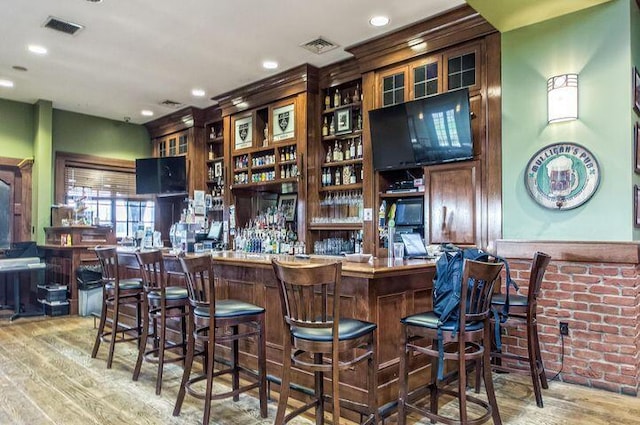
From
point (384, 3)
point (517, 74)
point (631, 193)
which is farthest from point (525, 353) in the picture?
point (384, 3)

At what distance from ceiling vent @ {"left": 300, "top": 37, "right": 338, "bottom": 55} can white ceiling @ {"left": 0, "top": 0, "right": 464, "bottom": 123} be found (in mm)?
87

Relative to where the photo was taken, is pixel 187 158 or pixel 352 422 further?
pixel 187 158

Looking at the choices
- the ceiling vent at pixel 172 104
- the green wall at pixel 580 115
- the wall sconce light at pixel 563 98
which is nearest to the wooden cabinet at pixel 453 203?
the green wall at pixel 580 115

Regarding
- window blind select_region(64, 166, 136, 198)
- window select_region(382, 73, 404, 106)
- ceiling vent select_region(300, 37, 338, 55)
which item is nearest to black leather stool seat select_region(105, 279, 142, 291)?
ceiling vent select_region(300, 37, 338, 55)

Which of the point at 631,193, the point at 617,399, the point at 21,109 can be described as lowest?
the point at 617,399

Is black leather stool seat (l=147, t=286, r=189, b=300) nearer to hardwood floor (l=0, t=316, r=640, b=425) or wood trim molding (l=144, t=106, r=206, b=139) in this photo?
hardwood floor (l=0, t=316, r=640, b=425)

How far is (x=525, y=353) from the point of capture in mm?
3752

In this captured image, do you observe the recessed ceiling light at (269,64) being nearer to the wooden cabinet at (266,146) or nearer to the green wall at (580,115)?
the wooden cabinet at (266,146)

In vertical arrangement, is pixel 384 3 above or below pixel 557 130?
above

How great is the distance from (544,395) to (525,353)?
57cm

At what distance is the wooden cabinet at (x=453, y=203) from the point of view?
158 inches

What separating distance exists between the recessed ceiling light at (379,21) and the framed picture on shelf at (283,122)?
169cm

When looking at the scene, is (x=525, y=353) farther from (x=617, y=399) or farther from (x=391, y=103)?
(x=391, y=103)

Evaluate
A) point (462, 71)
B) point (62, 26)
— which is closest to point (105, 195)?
point (62, 26)
